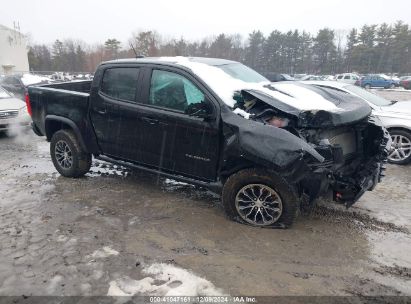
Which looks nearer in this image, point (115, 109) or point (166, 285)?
point (166, 285)

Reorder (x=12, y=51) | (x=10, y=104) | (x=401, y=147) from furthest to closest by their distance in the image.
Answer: (x=12, y=51) → (x=10, y=104) → (x=401, y=147)

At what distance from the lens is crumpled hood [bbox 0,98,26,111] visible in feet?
32.6

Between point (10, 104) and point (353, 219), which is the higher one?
point (10, 104)

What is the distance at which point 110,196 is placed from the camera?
551cm

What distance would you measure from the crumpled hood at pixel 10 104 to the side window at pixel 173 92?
22.1ft

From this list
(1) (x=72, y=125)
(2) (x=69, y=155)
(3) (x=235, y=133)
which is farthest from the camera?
(2) (x=69, y=155)

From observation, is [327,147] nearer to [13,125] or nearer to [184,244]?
[184,244]

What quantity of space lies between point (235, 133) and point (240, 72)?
1.59 metres

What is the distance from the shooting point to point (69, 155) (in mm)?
6180

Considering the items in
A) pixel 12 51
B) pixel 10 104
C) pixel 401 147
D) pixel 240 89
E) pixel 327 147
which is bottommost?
pixel 10 104

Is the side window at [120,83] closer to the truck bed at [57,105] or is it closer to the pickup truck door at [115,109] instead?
the pickup truck door at [115,109]

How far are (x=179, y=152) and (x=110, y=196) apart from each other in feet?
4.81

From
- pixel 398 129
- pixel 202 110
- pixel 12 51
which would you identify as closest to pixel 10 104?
pixel 202 110

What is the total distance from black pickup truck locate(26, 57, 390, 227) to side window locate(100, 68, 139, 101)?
0.05 ft
